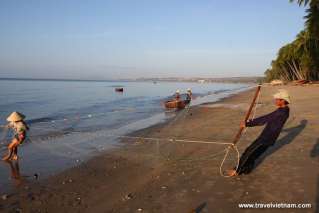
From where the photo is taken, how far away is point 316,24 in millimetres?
41500

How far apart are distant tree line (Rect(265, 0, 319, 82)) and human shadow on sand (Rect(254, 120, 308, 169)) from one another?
28924mm

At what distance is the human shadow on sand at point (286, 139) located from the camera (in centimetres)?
900

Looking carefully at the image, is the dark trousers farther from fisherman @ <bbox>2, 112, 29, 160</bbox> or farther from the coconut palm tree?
the coconut palm tree

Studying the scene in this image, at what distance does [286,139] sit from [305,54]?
56.5 metres

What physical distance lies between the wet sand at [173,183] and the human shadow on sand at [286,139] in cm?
3

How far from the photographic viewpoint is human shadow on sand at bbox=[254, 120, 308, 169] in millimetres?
8998

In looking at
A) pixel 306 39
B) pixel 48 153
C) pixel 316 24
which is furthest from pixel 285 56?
pixel 48 153

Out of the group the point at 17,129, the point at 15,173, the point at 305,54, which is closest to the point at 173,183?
the point at 15,173

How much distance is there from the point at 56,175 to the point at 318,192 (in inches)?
255

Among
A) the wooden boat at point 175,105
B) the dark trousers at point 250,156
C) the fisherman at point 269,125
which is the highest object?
the fisherman at point 269,125

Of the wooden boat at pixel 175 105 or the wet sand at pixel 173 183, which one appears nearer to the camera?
the wet sand at pixel 173 183

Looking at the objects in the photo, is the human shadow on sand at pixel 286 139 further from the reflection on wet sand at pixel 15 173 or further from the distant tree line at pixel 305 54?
the distant tree line at pixel 305 54

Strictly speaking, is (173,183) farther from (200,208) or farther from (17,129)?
(17,129)

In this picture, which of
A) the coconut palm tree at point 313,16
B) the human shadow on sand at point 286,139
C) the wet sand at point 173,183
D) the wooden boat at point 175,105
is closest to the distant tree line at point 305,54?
the coconut palm tree at point 313,16
